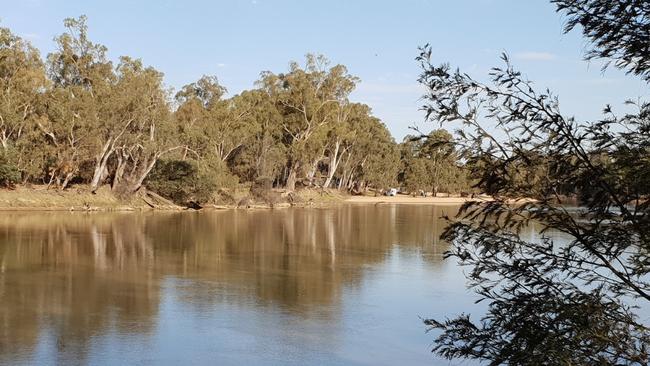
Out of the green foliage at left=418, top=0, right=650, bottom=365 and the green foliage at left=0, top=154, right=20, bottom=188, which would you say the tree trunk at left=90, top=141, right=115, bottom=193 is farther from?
the green foliage at left=418, top=0, right=650, bottom=365

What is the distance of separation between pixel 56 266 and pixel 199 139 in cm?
2784

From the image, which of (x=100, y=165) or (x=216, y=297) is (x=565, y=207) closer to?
(x=216, y=297)

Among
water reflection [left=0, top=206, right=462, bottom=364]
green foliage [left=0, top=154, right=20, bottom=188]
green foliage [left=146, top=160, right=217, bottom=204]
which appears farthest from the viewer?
green foliage [left=146, top=160, right=217, bottom=204]

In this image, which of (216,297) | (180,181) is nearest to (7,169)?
(180,181)

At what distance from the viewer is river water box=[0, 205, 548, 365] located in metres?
9.51

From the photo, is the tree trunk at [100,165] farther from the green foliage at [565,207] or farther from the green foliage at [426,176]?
the green foliage at [426,176]

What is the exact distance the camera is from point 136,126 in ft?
127

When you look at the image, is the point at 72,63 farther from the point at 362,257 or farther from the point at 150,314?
the point at 150,314

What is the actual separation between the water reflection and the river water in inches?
1.4

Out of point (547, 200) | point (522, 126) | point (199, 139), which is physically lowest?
point (547, 200)

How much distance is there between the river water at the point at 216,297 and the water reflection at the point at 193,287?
1.4 inches

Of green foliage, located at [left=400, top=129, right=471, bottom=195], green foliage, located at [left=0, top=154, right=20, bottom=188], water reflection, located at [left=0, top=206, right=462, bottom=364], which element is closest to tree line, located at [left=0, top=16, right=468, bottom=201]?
green foliage, located at [left=0, top=154, right=20, bottom=188]

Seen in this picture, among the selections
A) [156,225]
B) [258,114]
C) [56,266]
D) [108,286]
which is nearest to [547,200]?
[108,286]

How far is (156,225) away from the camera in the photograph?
28.9m
